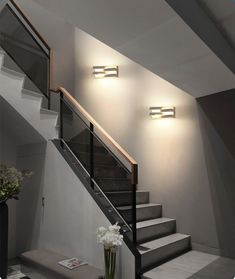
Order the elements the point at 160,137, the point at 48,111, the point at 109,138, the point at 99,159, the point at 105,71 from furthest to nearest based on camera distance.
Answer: the point at 105,71, the point at 160,137, the point at 48,111, the point at 99,159, the point at 109,138

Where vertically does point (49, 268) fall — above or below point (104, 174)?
below

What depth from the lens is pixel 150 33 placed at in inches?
98.0

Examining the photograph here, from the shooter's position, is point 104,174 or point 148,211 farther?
point 148,211

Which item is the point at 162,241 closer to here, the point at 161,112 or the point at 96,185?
the point at 96,185

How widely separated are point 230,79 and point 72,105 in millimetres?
2279

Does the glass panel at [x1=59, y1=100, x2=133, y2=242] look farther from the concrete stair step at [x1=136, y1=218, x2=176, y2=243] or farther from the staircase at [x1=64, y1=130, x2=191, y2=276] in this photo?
the concrete stair step at [x1=136, y1=218, x2=176, y2=243]

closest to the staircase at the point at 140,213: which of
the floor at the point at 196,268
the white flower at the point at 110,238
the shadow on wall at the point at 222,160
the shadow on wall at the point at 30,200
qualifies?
the floor at the point at 196,268

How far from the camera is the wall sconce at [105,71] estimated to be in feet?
18.5

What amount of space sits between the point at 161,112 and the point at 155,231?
1.91 m

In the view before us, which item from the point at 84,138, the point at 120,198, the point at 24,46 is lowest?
the point at 120,198

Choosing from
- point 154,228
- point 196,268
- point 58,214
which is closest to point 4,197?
point 58,214

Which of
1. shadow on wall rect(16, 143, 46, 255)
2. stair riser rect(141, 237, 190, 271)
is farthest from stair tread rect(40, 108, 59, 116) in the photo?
stair riser rect(141, 237, 190, 271)

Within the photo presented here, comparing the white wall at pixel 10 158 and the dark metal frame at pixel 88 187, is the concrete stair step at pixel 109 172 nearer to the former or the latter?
the dark metal frame at pixel 88 187

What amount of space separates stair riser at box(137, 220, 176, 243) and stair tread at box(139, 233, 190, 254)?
69 mm
